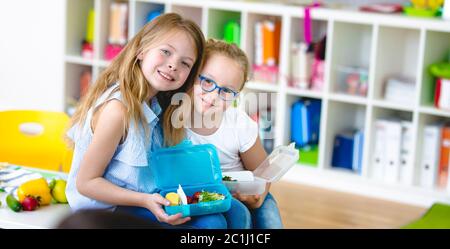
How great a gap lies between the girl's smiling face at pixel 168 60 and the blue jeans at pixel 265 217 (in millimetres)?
366

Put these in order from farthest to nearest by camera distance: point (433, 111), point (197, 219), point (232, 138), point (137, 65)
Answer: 1. point (433, 111)
2. point (232, 138)
3. point (137, 65)
4. point (197, 219)

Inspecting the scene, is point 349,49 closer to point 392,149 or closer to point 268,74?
point 268,74

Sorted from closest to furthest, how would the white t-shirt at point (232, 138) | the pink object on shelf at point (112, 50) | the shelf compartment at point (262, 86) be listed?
the white t-shirt at point (232, 138), the shelf compartment at point (262, 86), the pink object on shelf at point (112, 50)

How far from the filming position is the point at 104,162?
1743mm

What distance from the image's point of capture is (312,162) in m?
3.90

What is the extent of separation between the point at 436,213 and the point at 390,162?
37 centimetres

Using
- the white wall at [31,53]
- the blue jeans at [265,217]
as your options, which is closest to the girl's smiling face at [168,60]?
the blue jeans at [265,217]

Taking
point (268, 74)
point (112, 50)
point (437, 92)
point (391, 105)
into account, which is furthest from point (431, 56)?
point (112, 50)

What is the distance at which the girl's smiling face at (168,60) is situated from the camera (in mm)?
1793

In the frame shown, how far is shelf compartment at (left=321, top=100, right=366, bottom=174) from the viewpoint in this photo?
3818 millimetres

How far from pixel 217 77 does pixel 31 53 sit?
2.94 meters

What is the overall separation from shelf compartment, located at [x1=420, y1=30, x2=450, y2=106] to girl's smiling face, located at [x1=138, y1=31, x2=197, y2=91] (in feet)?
6.44

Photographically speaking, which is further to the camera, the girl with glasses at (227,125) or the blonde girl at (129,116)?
the girl with glasses at (227,125)

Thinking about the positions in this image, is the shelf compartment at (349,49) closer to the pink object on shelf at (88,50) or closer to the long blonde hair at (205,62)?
the pink object on shelf at (88,50)
